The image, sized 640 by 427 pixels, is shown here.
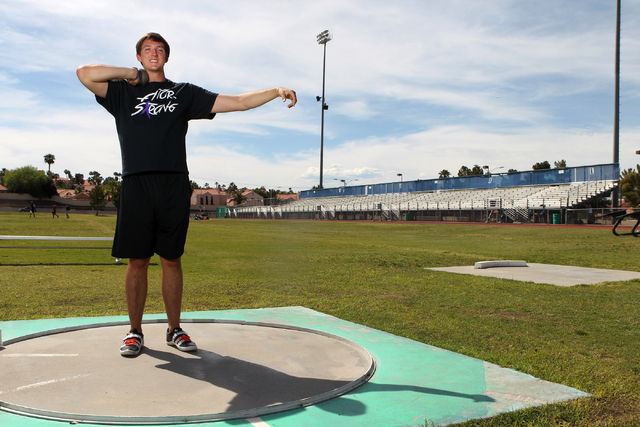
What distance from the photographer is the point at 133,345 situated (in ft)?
10.9

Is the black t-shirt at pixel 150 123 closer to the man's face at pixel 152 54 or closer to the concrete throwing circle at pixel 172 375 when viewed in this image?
the man's face at pixel 152 54

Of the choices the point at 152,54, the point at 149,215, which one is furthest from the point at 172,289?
the point at 152,54

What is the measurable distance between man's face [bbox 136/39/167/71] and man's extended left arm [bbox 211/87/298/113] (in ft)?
1.64


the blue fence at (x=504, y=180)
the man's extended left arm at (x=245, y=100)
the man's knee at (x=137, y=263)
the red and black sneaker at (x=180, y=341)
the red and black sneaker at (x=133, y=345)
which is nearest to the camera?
the red and black sneaker at (x=133, y=345)

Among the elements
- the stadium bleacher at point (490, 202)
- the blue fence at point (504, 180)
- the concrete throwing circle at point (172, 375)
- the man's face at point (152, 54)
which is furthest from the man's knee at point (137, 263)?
the blue fence at point (504, 180)

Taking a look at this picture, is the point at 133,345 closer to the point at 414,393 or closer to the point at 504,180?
the point at 414,393

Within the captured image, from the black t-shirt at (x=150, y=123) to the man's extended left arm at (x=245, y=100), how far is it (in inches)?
7.7

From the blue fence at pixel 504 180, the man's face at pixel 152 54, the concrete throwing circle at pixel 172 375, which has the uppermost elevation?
the blue fence at pixel 504 180

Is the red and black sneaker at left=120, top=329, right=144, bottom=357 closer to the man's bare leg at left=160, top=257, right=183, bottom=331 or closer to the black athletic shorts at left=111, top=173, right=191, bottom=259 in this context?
the man's bare leg at left=160, top=257, right=183, bottom=331

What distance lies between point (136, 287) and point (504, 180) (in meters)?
49.0

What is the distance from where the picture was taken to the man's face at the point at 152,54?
358 cm

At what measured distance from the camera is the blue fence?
39188 millimetres

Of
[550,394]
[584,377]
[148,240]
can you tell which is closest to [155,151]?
[148,240]

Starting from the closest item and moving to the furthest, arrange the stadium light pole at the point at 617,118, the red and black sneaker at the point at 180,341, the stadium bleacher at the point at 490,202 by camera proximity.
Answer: the red and black sneaker at the point at 180,341 → the stadium light pole at the point at 617,118 → the stadium bleacher at the point at 490,202
